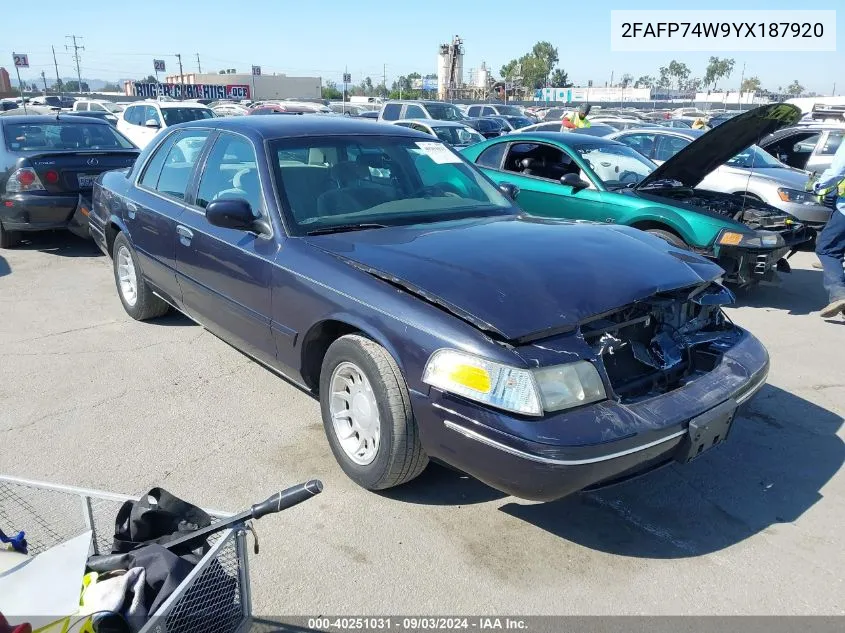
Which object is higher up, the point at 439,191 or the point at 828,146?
the point at 439,191

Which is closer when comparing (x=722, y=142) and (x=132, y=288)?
(x=132, y=288)

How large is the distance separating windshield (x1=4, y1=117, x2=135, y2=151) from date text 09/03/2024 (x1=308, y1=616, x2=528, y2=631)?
24.6 ft

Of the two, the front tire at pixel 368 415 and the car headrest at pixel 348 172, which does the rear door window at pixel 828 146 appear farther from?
the front tire at pixel 368 415

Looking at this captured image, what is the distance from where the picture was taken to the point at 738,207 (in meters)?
7.32

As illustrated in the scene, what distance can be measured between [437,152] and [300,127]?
0.90 metres

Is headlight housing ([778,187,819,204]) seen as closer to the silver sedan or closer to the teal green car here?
the silver sedan

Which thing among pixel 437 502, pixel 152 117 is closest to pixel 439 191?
pixel 437 502

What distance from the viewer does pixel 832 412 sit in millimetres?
4195

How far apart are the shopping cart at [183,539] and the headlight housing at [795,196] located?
8412mm

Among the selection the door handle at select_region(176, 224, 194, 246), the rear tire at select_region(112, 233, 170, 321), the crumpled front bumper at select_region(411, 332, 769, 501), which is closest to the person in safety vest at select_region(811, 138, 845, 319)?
the crumpled front bumper at select_region(411, 332, 769, 501)

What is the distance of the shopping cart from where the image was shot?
188 cm

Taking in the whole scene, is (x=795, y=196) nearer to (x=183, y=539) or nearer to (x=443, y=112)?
(x=183, y=539)

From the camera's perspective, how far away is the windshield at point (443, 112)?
20172 millimetres

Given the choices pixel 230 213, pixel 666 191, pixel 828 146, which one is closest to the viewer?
pixel 230 213
